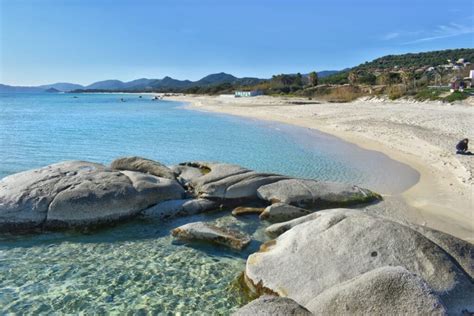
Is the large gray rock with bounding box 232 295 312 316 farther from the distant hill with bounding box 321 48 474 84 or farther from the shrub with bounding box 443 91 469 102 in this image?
the distant hill with bounding box 321 48 474 84

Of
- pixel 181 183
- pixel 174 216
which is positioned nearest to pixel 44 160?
pixel 181 183

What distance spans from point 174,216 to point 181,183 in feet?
7.10

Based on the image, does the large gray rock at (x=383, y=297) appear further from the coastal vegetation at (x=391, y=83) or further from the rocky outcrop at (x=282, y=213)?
the coastal vegetation at (x=391, y=83)

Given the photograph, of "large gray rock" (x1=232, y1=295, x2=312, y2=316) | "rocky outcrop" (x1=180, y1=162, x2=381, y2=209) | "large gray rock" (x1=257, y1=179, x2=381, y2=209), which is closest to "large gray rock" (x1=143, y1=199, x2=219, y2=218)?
"rocky outcrop" (x1=180, y1=162, x2=381, y2=209)

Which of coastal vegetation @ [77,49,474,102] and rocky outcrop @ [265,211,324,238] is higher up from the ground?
coastal vegetation @ [77,49,474,102]

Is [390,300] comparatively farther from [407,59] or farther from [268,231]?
[407,59]

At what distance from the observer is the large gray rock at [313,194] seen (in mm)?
12016

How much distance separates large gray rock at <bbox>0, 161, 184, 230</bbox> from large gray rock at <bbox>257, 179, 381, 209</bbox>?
9.88ft

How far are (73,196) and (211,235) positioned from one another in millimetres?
4122

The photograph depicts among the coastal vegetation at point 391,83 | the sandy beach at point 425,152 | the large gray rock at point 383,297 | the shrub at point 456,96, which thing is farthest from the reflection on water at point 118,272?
the coastal vegetation at point 391,83

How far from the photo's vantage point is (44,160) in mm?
21062

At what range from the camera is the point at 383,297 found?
475 centimetres

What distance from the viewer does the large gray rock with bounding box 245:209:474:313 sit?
20.5 ft

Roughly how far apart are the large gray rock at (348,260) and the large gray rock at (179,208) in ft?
14.1
